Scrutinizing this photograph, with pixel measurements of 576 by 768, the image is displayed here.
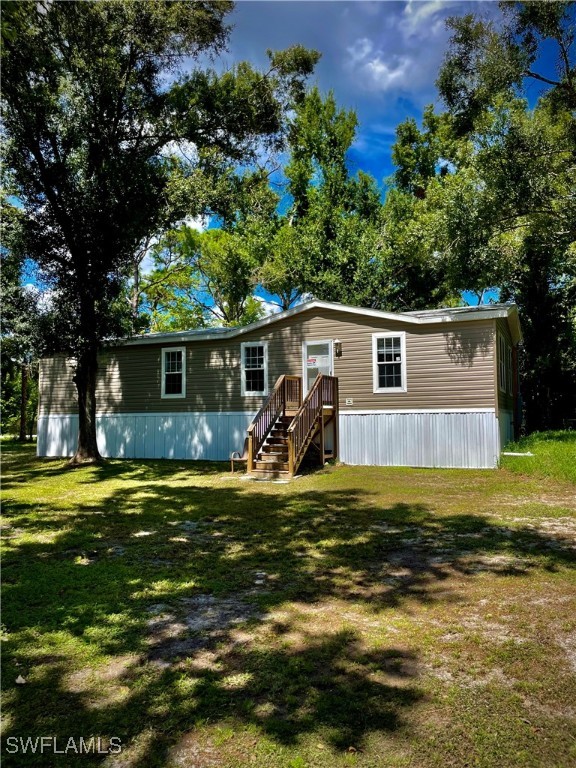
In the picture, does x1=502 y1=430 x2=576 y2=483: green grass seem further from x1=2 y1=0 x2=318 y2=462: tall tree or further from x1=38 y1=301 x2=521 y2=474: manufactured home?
x1=2 y1=0 x2=318 y2=462: tall tree

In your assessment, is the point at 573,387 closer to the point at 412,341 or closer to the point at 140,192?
the point at 412,341

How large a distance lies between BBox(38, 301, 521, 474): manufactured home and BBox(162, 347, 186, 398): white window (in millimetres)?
39

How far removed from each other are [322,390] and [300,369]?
1.67 metres

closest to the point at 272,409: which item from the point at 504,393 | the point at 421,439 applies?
the point at 421,439

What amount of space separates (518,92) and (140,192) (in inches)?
475

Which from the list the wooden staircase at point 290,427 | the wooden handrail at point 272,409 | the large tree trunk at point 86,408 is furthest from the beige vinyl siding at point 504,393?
the large tree trunk at point 86,408

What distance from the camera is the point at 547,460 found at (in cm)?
1148

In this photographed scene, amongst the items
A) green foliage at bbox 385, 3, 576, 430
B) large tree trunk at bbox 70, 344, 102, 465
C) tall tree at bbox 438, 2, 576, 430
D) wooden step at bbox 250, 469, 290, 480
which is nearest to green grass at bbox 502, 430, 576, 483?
wooden step at bbox 250, 469, 290, 480

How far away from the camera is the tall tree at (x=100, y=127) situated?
41.7 feet

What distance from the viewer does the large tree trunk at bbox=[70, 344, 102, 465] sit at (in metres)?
15.1

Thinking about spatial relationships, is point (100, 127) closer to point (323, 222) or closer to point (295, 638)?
point (295, 638)

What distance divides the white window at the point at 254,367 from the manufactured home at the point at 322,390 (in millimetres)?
35

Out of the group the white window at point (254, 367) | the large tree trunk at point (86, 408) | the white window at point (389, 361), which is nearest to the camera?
the white window at point (389, 361)

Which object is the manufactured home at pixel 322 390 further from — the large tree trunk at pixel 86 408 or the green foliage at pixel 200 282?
the green foliage at pixel 200 282
